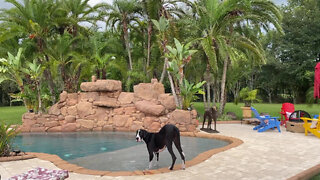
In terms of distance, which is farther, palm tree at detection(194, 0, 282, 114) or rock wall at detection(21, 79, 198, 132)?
palm tree at detection(194, 0, 282, 114)

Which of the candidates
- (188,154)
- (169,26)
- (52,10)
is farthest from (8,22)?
(188,154)

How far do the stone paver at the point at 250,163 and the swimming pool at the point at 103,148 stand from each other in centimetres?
77

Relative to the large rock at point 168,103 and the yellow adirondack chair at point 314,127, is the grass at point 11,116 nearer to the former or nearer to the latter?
the large rock at point 168,103

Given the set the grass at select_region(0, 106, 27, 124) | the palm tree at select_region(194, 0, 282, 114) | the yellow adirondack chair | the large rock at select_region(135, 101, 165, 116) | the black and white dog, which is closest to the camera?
the black and white dog

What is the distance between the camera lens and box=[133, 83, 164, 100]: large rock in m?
10.7

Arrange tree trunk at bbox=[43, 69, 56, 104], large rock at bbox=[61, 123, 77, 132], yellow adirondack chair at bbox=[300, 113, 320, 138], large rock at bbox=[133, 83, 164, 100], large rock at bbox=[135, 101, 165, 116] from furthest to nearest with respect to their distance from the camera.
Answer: tree trunk at bbox=[43, 69, 56, 104] → large rock at bbox=[61, 123, 77, 132] → large rock at bbox=[133, 83, 164, 100] → large rock at bbox=[135, 101, 165, 116] → yellow adirondack chair at bbox=[300, 113, 320, 138]

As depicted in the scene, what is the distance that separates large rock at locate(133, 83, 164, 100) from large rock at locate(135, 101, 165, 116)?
314 millimetres

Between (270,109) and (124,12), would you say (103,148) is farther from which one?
(270,109)

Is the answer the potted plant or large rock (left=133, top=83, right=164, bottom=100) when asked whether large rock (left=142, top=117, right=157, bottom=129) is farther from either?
the potted plant

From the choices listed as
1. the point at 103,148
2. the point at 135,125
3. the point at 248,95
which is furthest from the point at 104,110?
the point at 248,95

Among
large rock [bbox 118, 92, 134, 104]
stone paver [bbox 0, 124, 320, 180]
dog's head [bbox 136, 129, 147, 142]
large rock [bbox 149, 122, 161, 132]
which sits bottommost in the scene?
stone paver [bbox 0, 124, 320, 180]

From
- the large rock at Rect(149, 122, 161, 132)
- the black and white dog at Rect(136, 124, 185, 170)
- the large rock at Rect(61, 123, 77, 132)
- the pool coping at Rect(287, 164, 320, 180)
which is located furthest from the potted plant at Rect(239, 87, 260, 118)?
the black and white dog at Rect(136, 124, 185, 170)

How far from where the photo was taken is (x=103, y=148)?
773cm

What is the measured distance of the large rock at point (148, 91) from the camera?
35.1 feet
